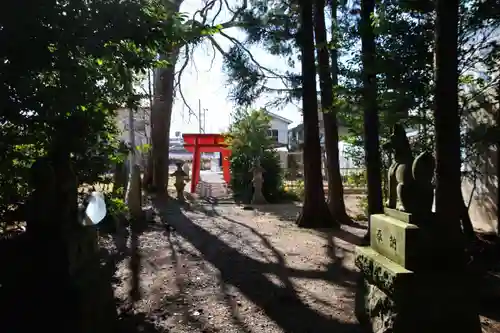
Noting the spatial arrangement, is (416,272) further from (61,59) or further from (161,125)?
(161,125)

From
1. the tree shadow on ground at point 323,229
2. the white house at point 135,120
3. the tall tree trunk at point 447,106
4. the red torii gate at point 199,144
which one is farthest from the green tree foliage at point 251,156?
the tall tree trunk at point 447,106

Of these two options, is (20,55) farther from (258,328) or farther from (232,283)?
(232,283)

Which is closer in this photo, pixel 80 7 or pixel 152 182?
pixel 80 7

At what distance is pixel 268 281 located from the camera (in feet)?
18.9

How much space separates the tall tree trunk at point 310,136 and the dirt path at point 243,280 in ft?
1.94

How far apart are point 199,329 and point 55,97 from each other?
8.33 ft

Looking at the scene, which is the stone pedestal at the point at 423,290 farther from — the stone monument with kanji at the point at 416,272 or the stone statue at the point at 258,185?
the stone statue at the point at 258,185

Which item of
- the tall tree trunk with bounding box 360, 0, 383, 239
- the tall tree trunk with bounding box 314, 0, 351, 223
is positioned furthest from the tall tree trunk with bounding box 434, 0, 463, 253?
the tall tree trunk with bounding box 314, 0, 351, 223

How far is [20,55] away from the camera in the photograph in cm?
348

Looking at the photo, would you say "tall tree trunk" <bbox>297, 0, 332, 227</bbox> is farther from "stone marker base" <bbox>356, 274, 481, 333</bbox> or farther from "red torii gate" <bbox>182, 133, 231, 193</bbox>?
"red torii gate" <bbox>182, 133, 231, 193</bbox>

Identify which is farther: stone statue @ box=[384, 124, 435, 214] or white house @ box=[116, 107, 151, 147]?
white house @ box=[116, 107, 151, 147]

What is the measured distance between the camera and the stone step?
3404 millimetres

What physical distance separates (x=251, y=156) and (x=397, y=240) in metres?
14.8

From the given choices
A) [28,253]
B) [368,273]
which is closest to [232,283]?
[368,273]
